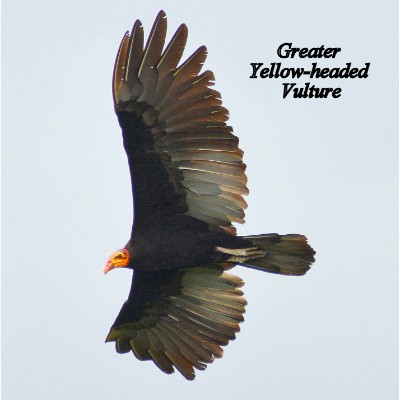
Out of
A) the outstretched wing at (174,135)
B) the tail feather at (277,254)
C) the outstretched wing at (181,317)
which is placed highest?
the outstretched wing at (174,135)

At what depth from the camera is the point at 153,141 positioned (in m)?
10.7

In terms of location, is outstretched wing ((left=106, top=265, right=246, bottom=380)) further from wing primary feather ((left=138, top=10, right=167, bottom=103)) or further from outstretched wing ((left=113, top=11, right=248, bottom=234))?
wing primary feather ((left=138, top=10, right=167, bottom=103))

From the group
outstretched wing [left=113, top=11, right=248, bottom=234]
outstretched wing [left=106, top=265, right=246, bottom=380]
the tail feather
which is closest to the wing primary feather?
outstretched wing [left=113, top=11, right=248, bottom=234]

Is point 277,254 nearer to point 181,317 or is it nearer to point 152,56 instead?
point 181,317

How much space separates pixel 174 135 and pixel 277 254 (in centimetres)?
151

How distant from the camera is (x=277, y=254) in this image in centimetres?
1104

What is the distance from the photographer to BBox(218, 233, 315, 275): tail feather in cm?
1096

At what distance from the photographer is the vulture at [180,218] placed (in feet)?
34.3

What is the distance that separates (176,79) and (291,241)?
6.24 ft

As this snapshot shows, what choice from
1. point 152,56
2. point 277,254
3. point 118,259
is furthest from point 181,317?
point 152,56

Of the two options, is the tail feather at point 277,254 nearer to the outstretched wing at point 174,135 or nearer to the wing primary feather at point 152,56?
the outstretched wing at point 174,135

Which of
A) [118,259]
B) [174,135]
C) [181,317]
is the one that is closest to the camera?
[174,135]

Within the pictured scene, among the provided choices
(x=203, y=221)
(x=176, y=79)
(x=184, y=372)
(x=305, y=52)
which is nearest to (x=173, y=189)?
(x=203, y=221)

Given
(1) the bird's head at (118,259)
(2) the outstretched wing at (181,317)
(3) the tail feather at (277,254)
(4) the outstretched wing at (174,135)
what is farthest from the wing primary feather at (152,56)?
(2) the outstretched wing at (181,317)
